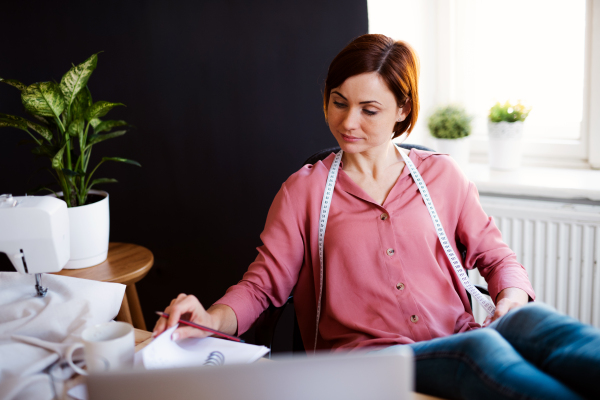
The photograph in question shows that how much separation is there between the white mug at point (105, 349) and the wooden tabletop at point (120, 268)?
0.95 metres

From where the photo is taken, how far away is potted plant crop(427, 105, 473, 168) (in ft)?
7.19

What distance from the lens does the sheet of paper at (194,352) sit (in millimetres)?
943

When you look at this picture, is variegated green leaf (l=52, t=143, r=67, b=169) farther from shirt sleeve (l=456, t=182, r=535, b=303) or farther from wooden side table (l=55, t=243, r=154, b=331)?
shirt sleeve (l=456, t=182, r=535, b=303)

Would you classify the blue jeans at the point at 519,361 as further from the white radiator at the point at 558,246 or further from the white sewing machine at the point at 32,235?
the white radiator at the point at 558,246

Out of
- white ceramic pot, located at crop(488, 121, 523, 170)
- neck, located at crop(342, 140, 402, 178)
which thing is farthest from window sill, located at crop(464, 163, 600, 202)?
neck, located at crop(342, 140, 402, 178)

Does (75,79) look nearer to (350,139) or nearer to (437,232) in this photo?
(350,139)

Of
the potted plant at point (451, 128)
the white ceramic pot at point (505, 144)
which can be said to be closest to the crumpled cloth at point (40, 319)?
the potted plant at point (451, 128)

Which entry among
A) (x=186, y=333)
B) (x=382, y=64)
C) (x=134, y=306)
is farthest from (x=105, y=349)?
(x=134, y=306)

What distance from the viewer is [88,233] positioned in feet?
6.26

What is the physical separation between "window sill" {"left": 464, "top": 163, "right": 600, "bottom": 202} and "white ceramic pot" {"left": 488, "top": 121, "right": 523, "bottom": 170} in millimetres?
38

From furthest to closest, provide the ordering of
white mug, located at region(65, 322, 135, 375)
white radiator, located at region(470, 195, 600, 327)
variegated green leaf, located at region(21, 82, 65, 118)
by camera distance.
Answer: white radiator, located at region(470, 195, 600, 327) < variegated green leaf, located at region(21, 82, 65, 118) < white mug, located at region(65, 322, 135, 375)

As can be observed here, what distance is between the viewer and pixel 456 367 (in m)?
0.92

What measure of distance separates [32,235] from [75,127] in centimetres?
69

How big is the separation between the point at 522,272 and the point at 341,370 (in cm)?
92
